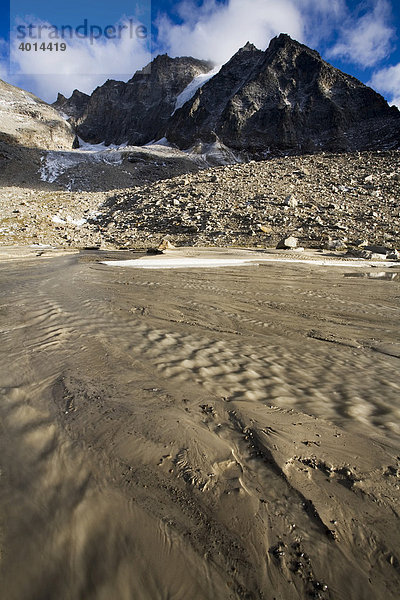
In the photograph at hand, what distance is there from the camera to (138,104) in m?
110

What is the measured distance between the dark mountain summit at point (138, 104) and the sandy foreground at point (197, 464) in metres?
107

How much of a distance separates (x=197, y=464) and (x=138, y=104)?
443 ft

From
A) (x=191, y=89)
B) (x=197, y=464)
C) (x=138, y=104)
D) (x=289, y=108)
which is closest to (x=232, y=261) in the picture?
(x=197, y=464)

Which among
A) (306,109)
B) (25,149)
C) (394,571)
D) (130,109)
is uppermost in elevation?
(130,109)

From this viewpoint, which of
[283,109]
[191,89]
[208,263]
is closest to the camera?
[208,263]

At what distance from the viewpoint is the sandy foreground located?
3.29ft

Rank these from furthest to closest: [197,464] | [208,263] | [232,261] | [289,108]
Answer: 1. [289,108]
2. [232,261]
3. [208,263]
4. [197,464]

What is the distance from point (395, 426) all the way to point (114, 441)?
1.71 m

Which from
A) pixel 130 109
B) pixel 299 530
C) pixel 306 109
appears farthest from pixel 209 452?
pixel 130 109

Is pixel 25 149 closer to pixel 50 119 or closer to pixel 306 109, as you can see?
pixel 50 119

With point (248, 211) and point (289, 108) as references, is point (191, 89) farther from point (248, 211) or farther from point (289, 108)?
point (248, 211)

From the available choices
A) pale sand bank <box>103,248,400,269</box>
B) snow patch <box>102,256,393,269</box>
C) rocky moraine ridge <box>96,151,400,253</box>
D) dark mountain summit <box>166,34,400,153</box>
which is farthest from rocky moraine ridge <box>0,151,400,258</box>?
dark mountain summit <box>166,34,400,153</box>

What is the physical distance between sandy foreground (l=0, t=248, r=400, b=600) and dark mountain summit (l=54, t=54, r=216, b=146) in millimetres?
107334

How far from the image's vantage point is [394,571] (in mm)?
1029
